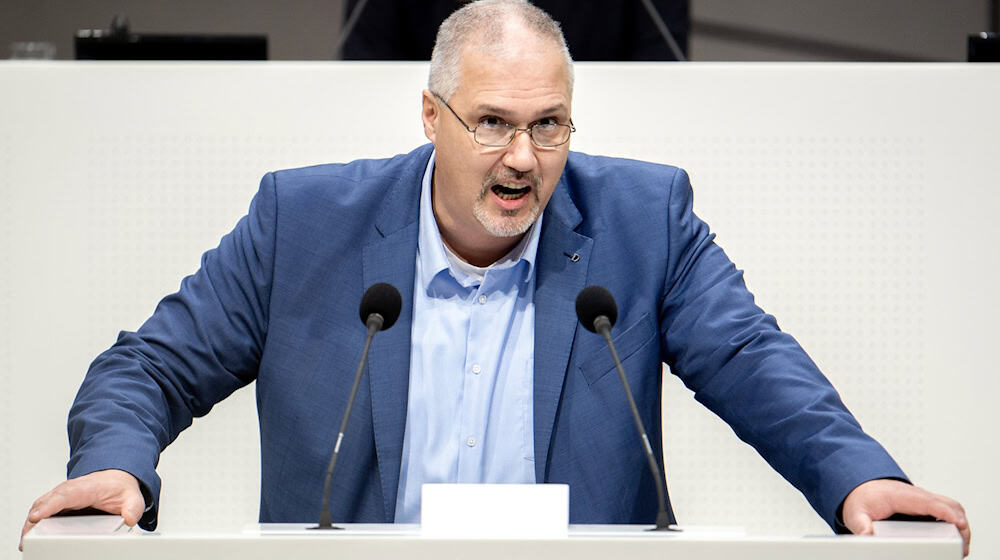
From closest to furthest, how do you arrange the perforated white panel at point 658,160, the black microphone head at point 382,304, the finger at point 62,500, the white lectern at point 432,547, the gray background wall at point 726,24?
the white lectern at point 432,547
the finger at point 62,500
the black microphone head at point 382,304
the perforated white panel at point 658,160
the gray background wall at point 726,24

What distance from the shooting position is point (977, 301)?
2.76m

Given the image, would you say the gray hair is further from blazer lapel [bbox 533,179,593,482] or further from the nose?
blazer lapel [bbox 533,179,593,482]

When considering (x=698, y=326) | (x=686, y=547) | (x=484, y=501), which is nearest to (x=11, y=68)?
(x=698, y=326)

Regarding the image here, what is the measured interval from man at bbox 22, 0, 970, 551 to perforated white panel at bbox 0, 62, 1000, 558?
1.99ft

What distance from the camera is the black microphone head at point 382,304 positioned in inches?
67.1

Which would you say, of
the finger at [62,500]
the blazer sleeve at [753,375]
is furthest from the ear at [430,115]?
the finger at [62,500]

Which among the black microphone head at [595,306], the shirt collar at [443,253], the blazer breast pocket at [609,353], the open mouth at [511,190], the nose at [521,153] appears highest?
the nose at [521,153]

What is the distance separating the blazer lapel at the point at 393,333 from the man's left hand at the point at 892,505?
75 cm

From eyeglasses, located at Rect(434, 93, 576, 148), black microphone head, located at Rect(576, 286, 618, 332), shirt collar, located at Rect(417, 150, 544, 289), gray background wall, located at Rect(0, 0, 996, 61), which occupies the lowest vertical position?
black microphone head, located at Rect(576, 286, 618, 332)

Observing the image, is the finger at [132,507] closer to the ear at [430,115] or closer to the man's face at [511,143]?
the man's face at [511,143]

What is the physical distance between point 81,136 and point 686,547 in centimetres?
197

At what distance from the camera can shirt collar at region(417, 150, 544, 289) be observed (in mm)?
2145

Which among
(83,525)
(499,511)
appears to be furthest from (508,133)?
(83,525)

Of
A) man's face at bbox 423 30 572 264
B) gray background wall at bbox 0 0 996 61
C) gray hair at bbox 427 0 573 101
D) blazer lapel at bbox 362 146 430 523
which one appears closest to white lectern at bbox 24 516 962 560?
blazer lapel at bbox 362 146 430 523
